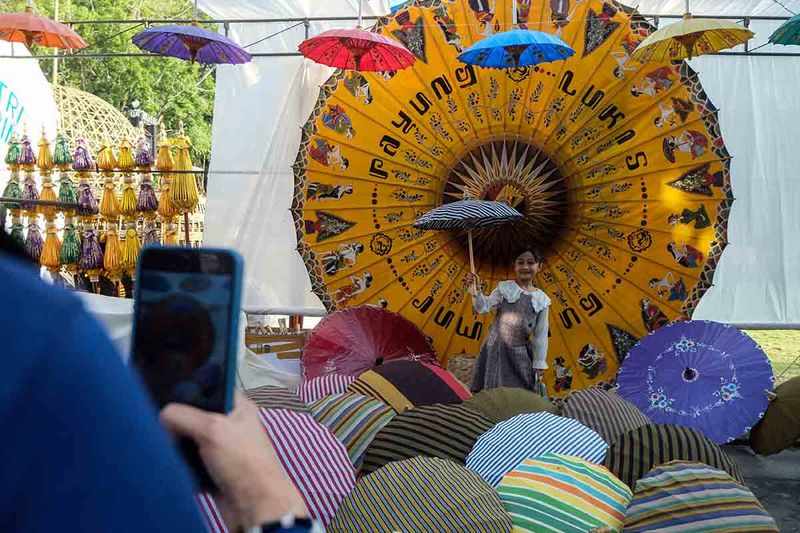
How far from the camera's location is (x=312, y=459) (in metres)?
2.52

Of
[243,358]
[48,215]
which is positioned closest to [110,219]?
[48,215]

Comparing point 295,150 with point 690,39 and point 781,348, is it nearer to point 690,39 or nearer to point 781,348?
point 690,39

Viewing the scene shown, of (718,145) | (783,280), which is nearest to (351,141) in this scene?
(718,145)

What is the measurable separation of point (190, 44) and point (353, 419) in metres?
3.24

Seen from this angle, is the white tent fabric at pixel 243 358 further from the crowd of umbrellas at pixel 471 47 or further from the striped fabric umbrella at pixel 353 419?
the crowd of umbrellas at pixel 471 47

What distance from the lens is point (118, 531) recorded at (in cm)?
43

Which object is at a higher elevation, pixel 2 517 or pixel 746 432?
pixel 2 517

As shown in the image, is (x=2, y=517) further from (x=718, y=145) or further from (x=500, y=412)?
(x=718, y=145)

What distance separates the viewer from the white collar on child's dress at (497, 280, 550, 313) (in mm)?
4809

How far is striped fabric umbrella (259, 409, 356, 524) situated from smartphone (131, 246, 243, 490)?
71.2 inches

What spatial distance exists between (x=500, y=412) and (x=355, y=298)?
2.43 m

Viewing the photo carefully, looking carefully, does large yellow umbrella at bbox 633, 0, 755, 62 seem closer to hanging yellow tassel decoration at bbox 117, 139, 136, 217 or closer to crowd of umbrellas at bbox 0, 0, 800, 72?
crowd of umbrellas at bbox 0, 0, 800, 72

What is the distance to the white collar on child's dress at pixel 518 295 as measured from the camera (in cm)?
481

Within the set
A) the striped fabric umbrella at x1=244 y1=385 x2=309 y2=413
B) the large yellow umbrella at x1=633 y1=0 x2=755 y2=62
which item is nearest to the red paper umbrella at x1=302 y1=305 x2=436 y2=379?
the striped fabric umbrella at x1=244 y1=385 x2=309 y2=413
